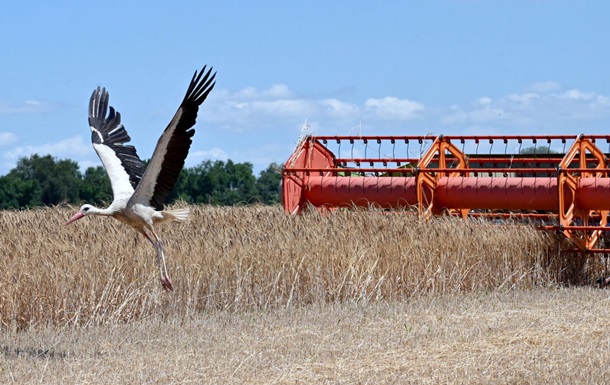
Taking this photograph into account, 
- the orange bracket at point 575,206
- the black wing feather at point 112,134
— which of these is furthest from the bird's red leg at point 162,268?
the orange bracket at point 575,206

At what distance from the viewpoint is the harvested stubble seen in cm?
952

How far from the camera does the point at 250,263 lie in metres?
10.6

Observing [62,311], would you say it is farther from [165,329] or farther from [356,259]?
[356,259]

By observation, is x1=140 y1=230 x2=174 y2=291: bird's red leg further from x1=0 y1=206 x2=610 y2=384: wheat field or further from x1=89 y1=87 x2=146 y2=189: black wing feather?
x1=89 y1=87 x2=146 y2=189: black wing feather

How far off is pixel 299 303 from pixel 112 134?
2.48 m

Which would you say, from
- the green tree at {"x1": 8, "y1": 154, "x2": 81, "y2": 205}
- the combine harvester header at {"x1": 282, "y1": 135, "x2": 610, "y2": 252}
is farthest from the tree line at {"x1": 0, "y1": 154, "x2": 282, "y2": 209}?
the combine harvester header at {"x1": 282, "y1": 135, "x2": 610, "y2": 252}

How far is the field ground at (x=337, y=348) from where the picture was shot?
7.00 meters

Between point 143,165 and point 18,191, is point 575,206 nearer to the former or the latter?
point 143,165

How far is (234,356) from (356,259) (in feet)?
12.5

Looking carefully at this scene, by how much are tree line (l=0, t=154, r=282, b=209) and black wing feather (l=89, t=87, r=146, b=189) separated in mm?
30727

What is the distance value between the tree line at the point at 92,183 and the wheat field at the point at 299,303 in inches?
1165

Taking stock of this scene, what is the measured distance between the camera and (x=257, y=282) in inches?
418

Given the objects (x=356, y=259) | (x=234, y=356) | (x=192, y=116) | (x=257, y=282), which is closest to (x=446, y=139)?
(x=356, y=259)

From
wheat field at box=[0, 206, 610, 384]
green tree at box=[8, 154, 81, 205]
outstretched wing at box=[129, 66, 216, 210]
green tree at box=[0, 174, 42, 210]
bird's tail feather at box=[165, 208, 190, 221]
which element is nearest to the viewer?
wheat field at box=[0, 206, 610, 384]
